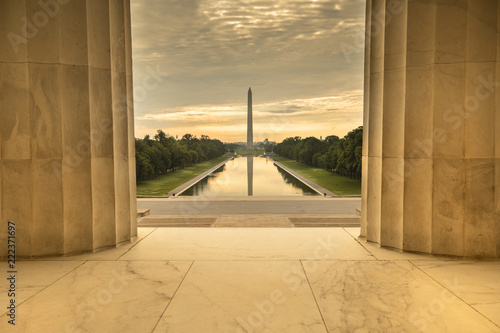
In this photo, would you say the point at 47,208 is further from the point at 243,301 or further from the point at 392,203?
the point at 392,203

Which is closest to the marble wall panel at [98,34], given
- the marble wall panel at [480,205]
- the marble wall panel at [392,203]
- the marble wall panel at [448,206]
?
the marble wall panel at [392,203]

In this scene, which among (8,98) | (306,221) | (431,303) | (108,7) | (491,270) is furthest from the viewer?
(306,221)

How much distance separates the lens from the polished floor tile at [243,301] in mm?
5496

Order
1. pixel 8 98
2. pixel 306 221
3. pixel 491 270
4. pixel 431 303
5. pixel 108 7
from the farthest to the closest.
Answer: pixel 306 221 → pixel 108 7 → pixel 8 98 → pixel 491 270 → pixel 431 303

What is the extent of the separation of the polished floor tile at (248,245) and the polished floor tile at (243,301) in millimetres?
773

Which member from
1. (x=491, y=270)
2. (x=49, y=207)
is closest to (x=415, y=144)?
(x=491, y=270)

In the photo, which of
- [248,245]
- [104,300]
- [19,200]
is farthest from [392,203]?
[19,200]

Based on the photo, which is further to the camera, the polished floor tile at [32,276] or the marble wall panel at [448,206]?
the marble wall panel at [448,206]

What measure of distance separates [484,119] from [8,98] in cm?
1163

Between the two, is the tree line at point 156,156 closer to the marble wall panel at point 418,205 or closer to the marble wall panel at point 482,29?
the marble wall panel at point 418,205

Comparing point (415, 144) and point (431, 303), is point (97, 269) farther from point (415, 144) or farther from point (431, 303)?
point (415, 144)

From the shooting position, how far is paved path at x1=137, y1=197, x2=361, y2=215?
30828 millimetres

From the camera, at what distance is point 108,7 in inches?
368

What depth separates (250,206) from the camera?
110ft
